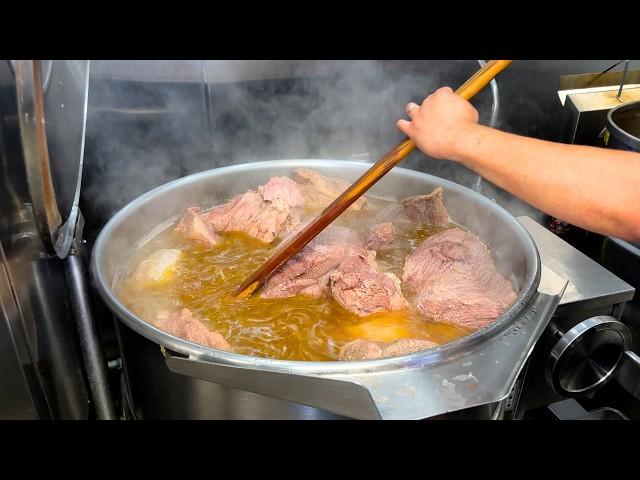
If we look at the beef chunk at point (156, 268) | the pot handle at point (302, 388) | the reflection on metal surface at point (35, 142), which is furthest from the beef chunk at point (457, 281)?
the reflection on metal surface at point (35, 142)

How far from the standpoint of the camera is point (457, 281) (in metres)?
2.30

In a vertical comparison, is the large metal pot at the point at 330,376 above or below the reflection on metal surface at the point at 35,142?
below

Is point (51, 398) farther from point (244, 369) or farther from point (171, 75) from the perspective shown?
point (171, 75)

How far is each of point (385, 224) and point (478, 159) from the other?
0.86 meters

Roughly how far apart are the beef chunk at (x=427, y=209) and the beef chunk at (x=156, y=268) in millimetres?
1155

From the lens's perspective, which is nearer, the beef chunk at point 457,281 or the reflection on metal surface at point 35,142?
the reflection on metal surface at point 35,142

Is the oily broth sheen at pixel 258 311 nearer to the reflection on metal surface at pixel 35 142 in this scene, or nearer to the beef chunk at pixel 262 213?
the beef chunk at pixel 262 213

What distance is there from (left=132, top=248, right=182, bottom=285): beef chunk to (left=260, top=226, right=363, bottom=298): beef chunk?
18.0 inches

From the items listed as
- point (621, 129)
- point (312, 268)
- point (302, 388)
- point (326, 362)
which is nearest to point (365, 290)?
point (312, 268)

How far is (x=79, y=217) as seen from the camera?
2189 mm

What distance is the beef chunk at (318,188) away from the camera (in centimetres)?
293

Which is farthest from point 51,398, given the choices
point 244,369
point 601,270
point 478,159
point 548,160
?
point 601,270

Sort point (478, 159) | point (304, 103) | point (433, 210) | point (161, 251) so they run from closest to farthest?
point (478, 159), point (161, 251), point (433, 210), point (304, 103)

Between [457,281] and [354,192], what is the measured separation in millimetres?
585
